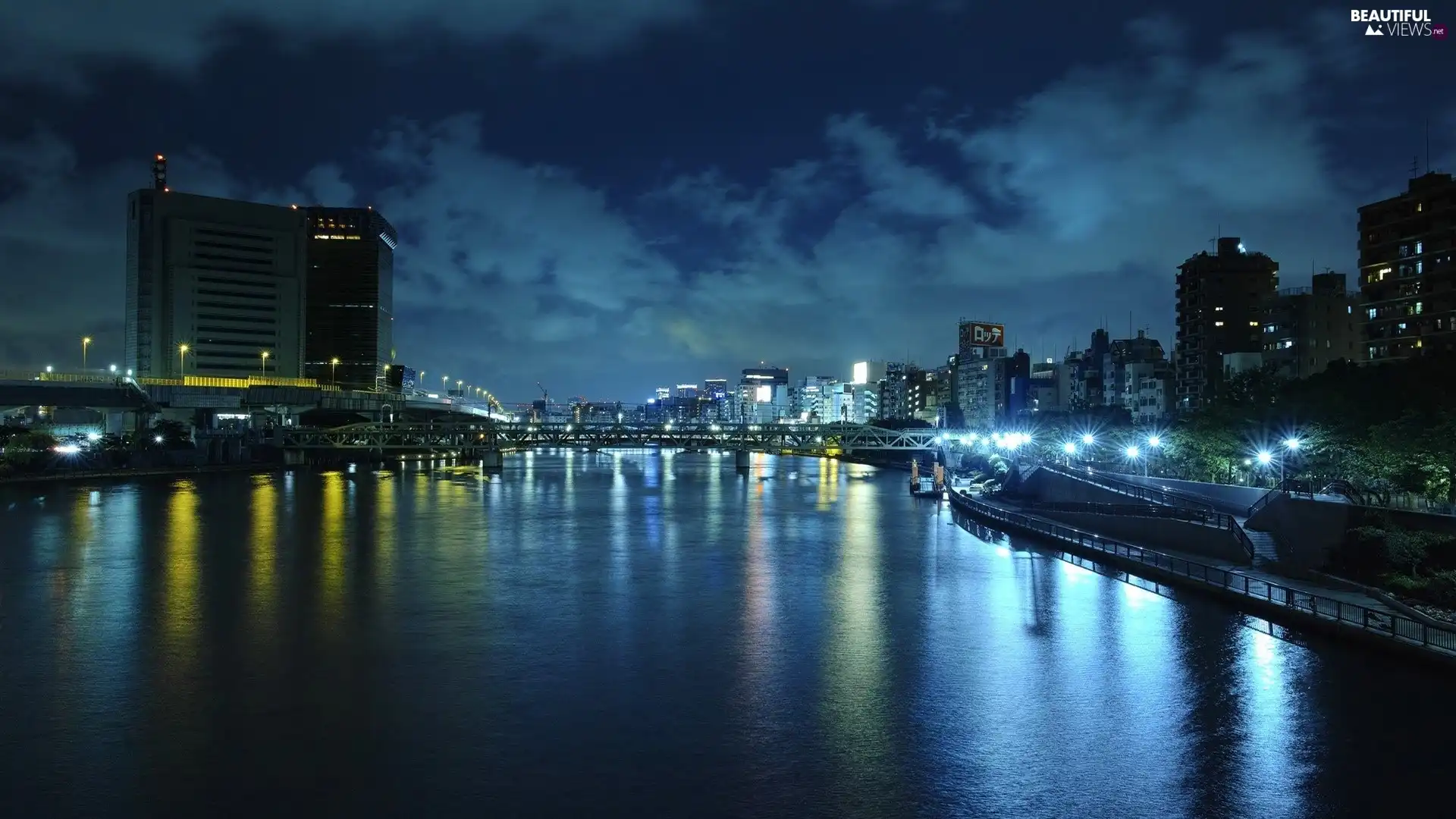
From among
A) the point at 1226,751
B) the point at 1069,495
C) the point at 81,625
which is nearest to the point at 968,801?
the point at 1226,751

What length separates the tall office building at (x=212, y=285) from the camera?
417 feet

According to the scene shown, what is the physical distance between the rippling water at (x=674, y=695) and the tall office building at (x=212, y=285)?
10894 cm

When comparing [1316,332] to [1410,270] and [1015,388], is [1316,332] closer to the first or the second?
[1410,270]

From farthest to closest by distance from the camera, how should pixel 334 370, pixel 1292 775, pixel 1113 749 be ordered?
pixel 334 370 → pixel 1113 749 → pixel 1292 775

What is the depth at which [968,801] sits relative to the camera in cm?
1221

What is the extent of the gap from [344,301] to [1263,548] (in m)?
163

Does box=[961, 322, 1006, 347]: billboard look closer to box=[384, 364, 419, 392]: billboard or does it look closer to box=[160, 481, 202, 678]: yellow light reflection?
box=[384, 364, 419, 392]: billboard

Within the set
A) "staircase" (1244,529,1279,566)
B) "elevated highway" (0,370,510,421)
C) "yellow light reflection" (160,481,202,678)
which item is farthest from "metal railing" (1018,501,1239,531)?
"elevated highway" (0,370,510,421)

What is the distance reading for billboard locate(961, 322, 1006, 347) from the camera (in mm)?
157750

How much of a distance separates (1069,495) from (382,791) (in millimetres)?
38394

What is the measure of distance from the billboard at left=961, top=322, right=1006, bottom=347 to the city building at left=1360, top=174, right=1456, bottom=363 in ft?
337

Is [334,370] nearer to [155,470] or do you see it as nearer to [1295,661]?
[155,470]

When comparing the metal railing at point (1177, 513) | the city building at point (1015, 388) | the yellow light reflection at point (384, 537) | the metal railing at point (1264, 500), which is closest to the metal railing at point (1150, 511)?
the metal railing at point (1177, 513)

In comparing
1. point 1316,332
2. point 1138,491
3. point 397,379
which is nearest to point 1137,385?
point 1316,332
